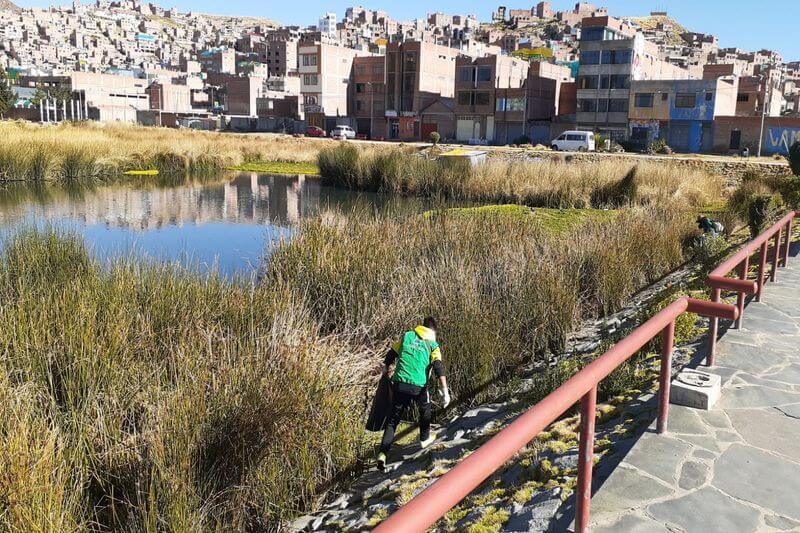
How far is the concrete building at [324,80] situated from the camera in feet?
245

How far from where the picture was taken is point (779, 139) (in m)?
48.2

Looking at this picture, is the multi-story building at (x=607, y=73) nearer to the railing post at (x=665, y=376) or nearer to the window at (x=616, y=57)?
the window at (x=616, y=57)

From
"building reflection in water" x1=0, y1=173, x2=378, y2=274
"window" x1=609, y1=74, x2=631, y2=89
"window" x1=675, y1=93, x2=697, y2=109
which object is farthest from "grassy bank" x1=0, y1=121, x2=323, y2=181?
"window" x1=675, y1=93, x2=697, y2=109

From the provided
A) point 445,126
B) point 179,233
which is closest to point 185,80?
point 445,126

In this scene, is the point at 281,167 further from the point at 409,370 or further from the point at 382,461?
the point at 382,461

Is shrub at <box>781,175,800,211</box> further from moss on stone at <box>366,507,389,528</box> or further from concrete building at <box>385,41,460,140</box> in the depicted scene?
concrete building at <box>385,41,460,140</box>

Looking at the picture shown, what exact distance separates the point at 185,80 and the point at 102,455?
451 ft

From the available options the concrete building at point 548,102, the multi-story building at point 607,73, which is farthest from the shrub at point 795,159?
the concrete building at point 548,102

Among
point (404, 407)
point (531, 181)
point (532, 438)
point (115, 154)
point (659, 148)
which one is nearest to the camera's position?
point (532, 438)

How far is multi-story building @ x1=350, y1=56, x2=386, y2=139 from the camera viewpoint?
7419 centimetres

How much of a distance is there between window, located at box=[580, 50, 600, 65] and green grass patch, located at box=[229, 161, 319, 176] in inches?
1090

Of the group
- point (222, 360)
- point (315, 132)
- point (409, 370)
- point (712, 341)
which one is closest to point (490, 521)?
point (409, 370)

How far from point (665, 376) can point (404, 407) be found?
2.56 m

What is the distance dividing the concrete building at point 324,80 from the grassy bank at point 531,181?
44.7 meters
